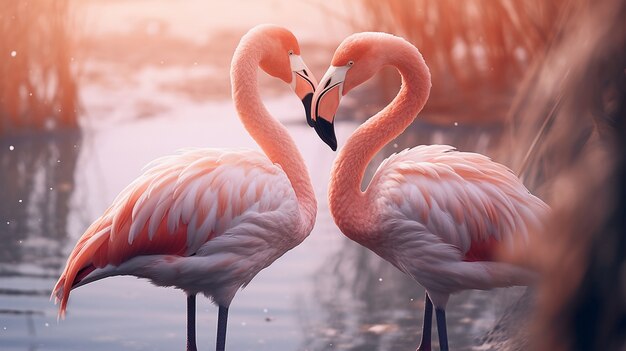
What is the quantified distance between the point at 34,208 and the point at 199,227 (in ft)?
8.20

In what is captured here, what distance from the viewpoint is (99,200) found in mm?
5277

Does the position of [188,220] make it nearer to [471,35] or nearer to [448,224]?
[448,224]

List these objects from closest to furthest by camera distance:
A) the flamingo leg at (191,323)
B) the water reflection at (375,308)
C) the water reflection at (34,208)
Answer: the flamingo leg at (191,323)
the water reflection at (375,308)
the water reflection at (34,208)

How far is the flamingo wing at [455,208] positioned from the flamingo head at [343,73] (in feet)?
0.79

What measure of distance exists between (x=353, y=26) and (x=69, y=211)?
1808mm

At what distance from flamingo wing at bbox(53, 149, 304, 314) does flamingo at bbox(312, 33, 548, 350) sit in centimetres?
23

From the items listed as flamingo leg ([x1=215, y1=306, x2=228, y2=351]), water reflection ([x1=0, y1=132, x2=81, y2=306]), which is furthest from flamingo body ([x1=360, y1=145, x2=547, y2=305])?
water reflection ([x1=0, y1=132, x2=81, y2=306])

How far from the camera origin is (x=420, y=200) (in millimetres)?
2959

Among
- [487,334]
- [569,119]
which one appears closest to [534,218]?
[569,119]

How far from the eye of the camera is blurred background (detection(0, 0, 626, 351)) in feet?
7.50

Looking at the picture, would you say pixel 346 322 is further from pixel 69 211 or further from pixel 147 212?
pixel 69 211

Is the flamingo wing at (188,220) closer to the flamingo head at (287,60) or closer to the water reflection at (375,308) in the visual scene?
the flamingo head at (287,60)

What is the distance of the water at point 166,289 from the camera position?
3918 millimetres

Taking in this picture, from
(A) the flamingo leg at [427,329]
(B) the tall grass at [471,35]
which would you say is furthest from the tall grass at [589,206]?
(B) the tall grass at [471,35]
